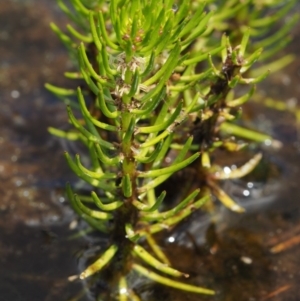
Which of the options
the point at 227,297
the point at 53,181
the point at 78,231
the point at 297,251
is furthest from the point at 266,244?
the point at 53,181

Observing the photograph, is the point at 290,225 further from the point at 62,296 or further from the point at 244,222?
the point at 62,296

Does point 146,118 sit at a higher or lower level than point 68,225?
higher

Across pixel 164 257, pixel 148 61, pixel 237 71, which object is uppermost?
pixel 148 61

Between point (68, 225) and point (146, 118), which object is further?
point (68, 225)

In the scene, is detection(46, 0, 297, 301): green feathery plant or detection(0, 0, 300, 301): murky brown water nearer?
detection(46, 0, 297, 301): green feathery plant

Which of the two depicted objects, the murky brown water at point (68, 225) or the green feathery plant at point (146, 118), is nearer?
the green feathery plant at point (146, 118)
